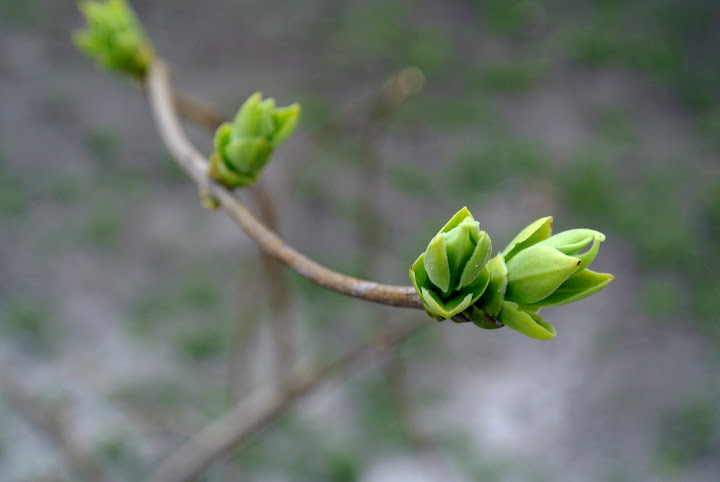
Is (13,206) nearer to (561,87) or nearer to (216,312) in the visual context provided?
(216,312)

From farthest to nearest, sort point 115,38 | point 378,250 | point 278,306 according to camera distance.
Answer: point 378,250 < point 278,306 < point 115,38

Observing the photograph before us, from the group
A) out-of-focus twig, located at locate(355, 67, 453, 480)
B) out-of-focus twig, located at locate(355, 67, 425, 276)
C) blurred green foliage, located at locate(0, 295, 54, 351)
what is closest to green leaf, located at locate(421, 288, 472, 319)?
out-of-focus twig, located at locate(355, 67, 453, 480)

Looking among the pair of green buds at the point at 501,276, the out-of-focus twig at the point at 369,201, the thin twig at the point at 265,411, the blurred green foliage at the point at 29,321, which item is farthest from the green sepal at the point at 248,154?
the blurred green foliage at the point at 29,321

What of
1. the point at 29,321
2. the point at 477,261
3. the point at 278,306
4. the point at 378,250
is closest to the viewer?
the point at 477,261

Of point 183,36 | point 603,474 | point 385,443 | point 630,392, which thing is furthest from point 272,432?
point 183,36

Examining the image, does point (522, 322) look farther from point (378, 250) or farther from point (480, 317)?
point (378, 250)

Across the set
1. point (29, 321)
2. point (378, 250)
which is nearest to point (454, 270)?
point (378, 250)
